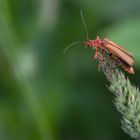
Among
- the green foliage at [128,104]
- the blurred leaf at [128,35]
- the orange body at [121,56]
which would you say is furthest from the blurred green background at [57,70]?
the green foliage at [128,104]

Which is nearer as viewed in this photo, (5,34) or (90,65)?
(5,34)

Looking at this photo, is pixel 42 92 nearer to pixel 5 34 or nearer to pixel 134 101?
pixel 5 34

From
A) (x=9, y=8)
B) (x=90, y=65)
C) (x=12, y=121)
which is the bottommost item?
(x=12, y=121)

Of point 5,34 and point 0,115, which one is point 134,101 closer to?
point 5,34

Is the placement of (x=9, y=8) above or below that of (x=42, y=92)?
above

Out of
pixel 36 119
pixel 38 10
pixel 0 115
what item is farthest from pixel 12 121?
pixel 38 10

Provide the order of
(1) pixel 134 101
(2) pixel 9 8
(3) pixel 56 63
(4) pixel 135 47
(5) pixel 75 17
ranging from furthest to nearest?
(5) pixel 75 17 < (3) pixel 56 63 < (2) pixel 9 8 < (4) pixel 135 47 < (1) pixel 134 101

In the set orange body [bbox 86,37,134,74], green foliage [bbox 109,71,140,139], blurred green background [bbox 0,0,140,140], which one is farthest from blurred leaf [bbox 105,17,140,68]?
green foliage [bbox 109,71,140,139]

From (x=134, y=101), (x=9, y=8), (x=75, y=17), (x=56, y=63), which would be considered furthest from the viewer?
(x=75, y=17)

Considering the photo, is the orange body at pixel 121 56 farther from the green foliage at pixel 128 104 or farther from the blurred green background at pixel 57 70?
the blurred green background at pixel 57 70

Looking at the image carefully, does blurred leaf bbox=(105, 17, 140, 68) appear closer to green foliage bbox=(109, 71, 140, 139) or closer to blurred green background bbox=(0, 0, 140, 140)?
blurred green background bbox=(0, 0, 140, 140)
